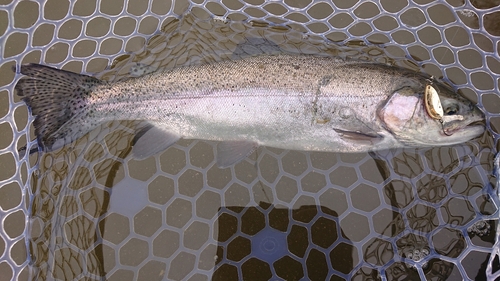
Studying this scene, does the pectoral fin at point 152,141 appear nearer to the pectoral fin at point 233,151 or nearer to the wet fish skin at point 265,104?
the wet fish skin at point 265,104

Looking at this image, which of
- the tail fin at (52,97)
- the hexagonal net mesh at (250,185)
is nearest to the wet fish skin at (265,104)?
the tail fin at (52,97)

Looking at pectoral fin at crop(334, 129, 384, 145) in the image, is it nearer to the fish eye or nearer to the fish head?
the fish head

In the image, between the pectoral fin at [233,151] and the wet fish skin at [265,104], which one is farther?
the pectoral fin at [233,151]

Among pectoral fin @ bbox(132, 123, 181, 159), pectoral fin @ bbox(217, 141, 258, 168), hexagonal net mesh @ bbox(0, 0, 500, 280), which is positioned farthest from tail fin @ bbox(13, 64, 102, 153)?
pectoral fin @ bbox(217, 141, 258, 168)

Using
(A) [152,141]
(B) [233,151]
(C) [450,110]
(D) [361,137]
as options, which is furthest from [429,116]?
(A) [152,141]

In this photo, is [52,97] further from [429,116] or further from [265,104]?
[429,116]

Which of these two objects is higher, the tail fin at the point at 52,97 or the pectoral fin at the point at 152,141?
the tail fin at the point at 52,97

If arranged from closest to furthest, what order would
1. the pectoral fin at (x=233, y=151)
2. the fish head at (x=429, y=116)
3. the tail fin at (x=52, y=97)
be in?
1. the fish head at (x=429, y=116)
2. the tail fin at (x=52, y=97)
3. the pectoral fin at (x=233, y=151)

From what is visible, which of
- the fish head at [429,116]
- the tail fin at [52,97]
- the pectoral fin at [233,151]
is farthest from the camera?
the pectoral fin at [233,151]
